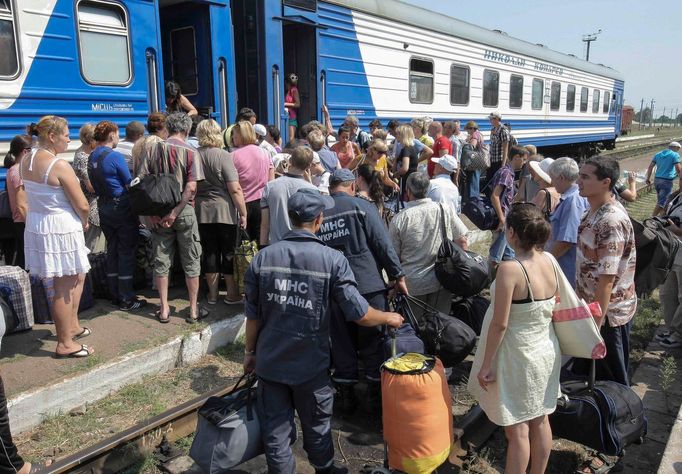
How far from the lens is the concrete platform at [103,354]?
3762 millimetres

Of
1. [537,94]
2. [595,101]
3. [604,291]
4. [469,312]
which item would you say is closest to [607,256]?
[604,291]

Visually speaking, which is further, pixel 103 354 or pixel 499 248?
pixel 499 248

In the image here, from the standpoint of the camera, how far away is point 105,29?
5.78 m

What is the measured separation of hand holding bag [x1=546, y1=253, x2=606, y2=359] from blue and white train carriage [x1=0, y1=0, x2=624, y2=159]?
4944mm

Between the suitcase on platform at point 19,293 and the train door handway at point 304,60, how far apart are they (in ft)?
17.0

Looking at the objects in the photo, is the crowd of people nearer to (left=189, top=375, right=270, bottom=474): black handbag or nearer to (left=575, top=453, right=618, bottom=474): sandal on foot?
(left=189, top=375, right=270, bottom=474): black handbag

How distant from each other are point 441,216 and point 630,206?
10.5 m

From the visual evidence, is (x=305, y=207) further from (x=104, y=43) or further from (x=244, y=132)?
(x=104, y=43)

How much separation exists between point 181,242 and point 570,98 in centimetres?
1685

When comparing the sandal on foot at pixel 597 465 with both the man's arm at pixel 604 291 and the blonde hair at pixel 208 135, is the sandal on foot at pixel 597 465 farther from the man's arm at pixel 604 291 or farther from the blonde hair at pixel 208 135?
the blonde hair at pixel 208 135

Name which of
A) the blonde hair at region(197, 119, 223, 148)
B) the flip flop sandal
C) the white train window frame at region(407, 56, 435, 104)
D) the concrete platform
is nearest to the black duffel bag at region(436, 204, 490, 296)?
the concrete platform

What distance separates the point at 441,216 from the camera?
163 inches

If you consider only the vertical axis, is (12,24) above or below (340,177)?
above

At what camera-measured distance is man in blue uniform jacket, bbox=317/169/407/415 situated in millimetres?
3691
